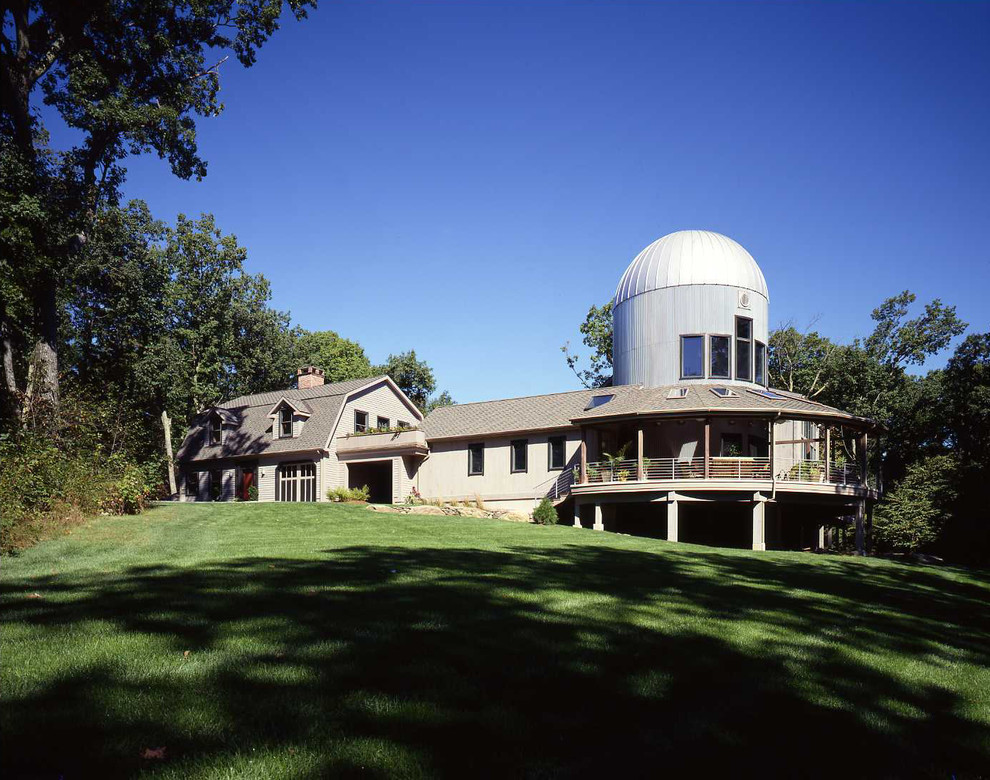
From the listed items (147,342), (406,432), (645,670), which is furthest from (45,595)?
(147,342)

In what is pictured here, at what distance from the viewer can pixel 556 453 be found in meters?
31.2

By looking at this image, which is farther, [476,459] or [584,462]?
[476,459]

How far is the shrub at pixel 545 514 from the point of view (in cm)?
2761

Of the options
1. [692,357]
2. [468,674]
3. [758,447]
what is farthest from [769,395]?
[468,674]

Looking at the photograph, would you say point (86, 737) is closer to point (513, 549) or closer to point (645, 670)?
point (645, 670)

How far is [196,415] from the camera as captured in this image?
141 feet

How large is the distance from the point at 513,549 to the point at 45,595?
8522mm

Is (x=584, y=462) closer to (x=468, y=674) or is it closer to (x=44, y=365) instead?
(x=44, y=365)

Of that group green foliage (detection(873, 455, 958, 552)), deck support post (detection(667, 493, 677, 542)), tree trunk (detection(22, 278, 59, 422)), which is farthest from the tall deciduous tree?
green foliage (detection(873, 455, 958, 552))

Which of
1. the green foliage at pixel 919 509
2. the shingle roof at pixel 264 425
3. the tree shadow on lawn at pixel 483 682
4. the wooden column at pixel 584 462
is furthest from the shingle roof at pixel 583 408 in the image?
the tree shadow on lawn at pixel 483 682

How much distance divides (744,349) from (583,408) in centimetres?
746

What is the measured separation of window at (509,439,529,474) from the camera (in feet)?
105

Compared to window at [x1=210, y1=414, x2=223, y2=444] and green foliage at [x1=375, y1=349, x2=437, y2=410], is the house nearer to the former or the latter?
window at [x1=210, y1=414, x2=223, y2=444]

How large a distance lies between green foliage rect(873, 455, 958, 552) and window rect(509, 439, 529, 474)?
17.9 metres
